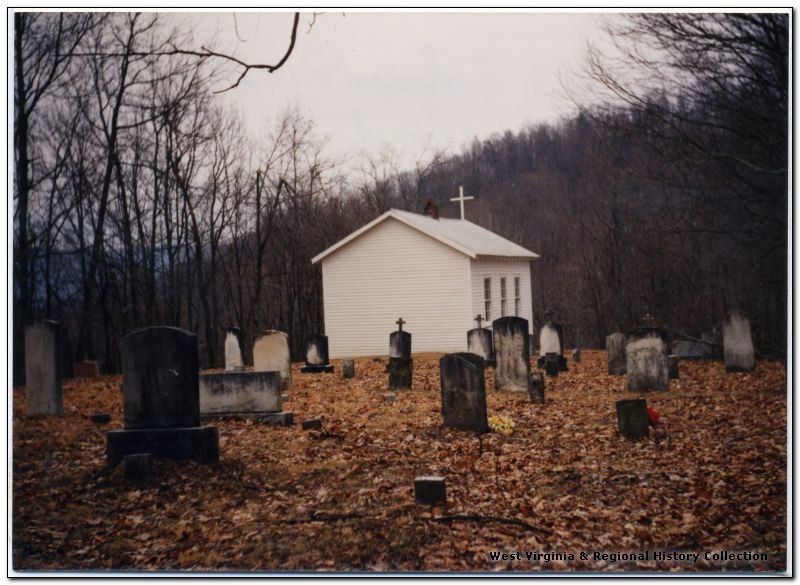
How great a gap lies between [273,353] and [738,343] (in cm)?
680

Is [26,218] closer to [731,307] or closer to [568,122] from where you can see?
[568,122]

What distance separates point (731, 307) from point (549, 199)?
108 inches

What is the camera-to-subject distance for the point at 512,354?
10773 millimetres

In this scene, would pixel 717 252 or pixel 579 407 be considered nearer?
pixel 717 252

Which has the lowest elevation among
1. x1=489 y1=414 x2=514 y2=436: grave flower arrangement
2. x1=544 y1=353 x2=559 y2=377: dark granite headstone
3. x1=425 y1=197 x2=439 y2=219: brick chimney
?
x1=489 y1=414 x2=514 y2=436: grave flower arrangement

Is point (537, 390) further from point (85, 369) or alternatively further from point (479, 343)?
point (85, 369)

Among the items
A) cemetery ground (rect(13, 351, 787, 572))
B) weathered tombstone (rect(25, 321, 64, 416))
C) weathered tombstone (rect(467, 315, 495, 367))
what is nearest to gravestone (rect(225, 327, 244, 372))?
cemetery ground (rect(13, 351, 787, 572))

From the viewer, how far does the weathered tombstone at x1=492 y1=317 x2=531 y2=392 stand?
10.7 m

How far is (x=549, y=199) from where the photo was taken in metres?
9.31

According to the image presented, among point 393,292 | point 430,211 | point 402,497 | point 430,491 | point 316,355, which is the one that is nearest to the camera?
point 430,491

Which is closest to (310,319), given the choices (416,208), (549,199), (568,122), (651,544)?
(416,208)

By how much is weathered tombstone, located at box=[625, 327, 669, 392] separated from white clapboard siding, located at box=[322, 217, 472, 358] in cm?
535

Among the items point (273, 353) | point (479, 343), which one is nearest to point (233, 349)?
point (273, 353)

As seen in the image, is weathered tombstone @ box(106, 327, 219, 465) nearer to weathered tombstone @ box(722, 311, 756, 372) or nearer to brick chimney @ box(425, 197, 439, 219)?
weathered tombstone @ box(722, 311, 756, 372)
